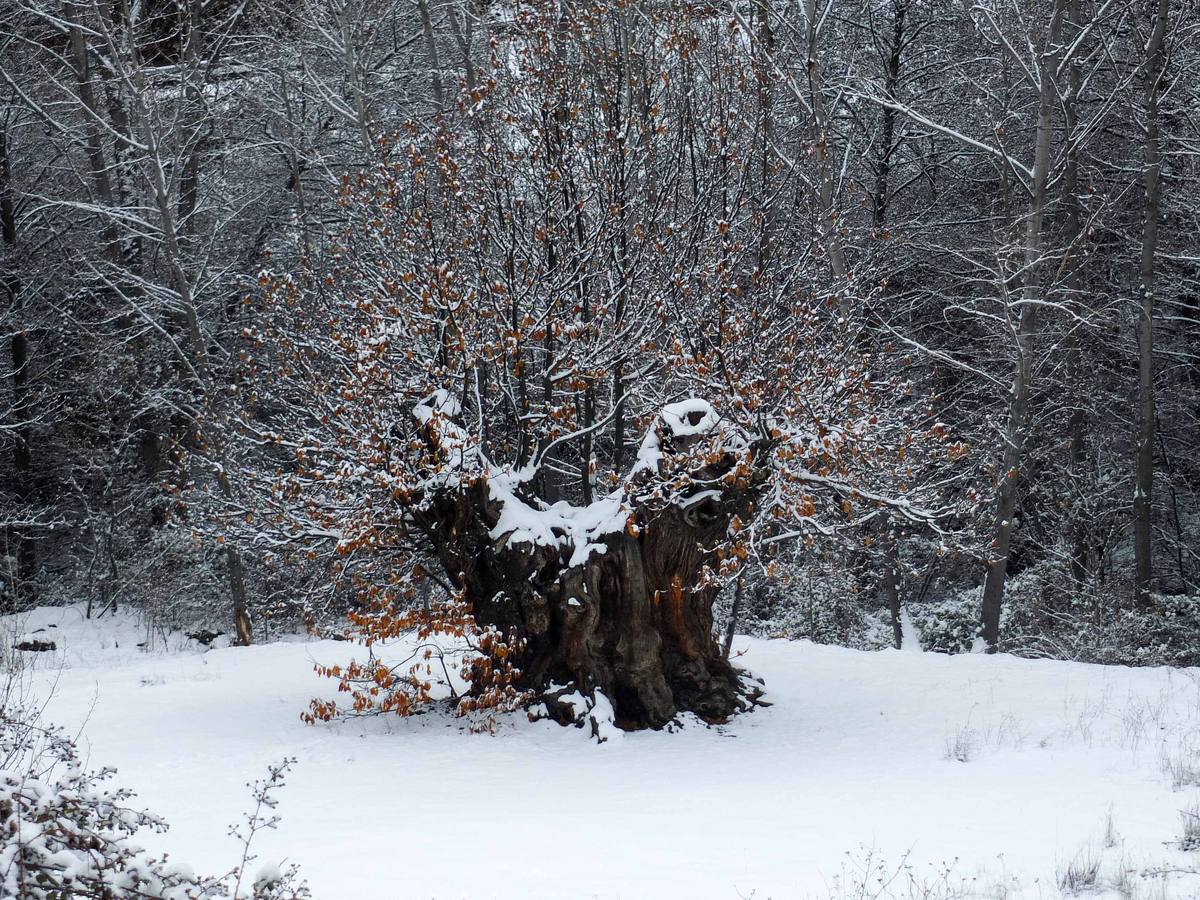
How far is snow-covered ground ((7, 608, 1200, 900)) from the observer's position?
5980mm

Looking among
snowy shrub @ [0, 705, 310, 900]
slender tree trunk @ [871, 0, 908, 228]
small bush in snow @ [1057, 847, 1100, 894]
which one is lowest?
small bush in snow @ [1057, 847, 1100, 894]

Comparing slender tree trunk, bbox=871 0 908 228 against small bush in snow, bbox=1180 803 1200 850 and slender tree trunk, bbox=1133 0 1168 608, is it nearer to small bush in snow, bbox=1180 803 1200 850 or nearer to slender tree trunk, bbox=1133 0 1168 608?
slender tree trunk, bbox=1133 0 1168 608

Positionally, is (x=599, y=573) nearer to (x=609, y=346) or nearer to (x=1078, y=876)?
(x=609, y=346)

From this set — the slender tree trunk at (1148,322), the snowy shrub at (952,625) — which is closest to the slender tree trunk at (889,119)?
the slender tree trunk at (1148,322)

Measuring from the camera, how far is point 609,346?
10.5 meters

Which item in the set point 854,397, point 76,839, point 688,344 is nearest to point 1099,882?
point 76,839

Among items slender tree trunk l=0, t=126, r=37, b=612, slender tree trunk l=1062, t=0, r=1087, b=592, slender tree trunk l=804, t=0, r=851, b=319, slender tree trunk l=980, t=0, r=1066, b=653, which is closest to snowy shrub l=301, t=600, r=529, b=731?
slender tree trunk l=804, t=0, r=851, b=319

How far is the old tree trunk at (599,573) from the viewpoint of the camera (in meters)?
10.3

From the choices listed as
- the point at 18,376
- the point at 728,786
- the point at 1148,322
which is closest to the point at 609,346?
the point at 728,786

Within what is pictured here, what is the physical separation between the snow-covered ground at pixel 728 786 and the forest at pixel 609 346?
84 cm

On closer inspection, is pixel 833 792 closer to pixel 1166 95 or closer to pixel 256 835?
pixel 256 835

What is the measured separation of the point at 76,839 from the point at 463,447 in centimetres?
648

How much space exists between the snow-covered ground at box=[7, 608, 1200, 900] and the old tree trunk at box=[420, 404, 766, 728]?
0.51 meters

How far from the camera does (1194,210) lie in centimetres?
1805
